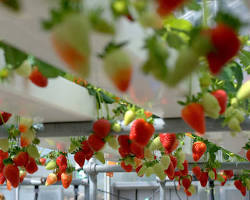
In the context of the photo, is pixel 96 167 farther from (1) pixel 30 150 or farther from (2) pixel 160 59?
(2) pixel 160 59

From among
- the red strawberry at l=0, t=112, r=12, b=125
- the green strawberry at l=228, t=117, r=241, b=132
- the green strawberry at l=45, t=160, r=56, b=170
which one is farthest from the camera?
the green strawberry at l=45, t=160, r=56, b=170

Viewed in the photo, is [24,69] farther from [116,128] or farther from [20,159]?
[20,159]

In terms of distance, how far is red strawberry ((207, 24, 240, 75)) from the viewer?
72 centimetres

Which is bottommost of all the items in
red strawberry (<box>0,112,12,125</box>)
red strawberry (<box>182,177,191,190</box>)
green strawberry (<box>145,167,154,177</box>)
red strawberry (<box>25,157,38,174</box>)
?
red strawberry (<box>182,177,191,190</box>)

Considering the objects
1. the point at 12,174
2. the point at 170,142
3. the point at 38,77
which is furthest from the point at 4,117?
the point at 38,77

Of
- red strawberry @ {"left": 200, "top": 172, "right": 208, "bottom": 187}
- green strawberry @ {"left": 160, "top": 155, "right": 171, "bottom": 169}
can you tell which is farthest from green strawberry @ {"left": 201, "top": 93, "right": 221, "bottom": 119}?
red strawberry @ {"left": 200, "top": 172, "right": 208, "bottom": 187}

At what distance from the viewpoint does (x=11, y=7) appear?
782 mm

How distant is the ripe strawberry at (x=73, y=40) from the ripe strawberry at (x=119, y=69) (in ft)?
0.20

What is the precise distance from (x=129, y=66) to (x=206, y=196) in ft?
21.3

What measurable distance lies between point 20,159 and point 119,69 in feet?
5.48

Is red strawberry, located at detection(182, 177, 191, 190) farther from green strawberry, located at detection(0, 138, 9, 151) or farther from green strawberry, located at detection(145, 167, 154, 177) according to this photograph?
green strawberry, located at detection(0, 138, 9, 151)

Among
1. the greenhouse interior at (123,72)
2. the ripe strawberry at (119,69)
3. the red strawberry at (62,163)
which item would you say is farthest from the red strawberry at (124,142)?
the red strawberry at (62,163)

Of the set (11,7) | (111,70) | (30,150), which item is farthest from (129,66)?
(30,150)

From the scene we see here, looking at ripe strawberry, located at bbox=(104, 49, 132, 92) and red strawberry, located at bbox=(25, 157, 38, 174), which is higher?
ripe strawberry, located at bbox=(104, 49, 132, 92)
